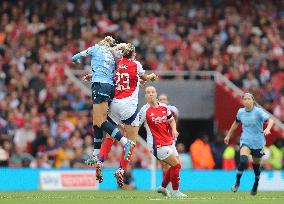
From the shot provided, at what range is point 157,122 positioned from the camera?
19547 millimetres

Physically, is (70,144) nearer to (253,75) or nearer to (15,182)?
(15,182)

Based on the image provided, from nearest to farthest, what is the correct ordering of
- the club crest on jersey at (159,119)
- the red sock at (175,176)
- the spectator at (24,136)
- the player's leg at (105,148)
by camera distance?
the player's leg at (105,148) → the red sock at (175,176) → the club crest on jersey at (159,119) → the spectator at (24,136)

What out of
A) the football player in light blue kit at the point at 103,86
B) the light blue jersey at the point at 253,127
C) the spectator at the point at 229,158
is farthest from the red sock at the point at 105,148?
the spectator at the point at 229,158

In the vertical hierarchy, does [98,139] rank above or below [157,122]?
below

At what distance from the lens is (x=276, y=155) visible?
28641 mm

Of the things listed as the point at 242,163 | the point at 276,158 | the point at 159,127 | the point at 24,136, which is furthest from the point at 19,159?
the point at 159,127

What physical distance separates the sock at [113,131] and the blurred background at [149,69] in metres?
8.34

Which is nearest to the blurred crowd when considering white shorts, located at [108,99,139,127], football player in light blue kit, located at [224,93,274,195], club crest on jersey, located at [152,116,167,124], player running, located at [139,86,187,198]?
football player in light blue kit, located at [224,93,274,195]

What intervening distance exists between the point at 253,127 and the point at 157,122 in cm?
263

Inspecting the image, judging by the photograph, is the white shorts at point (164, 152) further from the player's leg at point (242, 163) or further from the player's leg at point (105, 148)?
the player's leg at point (242, 163)

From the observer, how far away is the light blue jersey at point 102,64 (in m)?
18.3

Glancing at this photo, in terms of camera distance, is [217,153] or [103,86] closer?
[103,86]

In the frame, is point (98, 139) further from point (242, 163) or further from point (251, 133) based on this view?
point (251, 133)

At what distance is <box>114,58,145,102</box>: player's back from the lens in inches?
723
